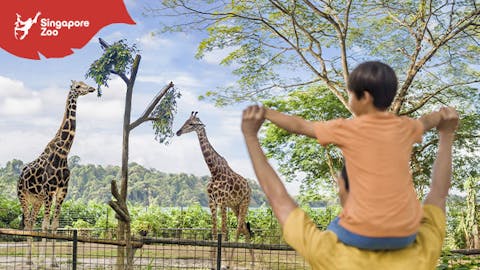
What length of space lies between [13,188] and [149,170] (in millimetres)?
8725

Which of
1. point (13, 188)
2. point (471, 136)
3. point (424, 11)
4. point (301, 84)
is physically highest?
point (424, 11)

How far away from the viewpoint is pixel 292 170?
15.5 metres

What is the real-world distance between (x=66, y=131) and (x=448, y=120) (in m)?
8.03

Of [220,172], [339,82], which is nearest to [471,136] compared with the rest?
[339,82]

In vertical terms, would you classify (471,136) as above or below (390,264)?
above

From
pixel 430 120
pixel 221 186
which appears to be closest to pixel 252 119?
pixel 430 120

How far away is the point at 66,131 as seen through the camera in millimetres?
8766

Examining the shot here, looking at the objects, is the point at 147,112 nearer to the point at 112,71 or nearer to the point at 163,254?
the point at 112,71

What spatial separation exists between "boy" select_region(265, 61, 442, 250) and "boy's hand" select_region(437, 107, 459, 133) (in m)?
0.19

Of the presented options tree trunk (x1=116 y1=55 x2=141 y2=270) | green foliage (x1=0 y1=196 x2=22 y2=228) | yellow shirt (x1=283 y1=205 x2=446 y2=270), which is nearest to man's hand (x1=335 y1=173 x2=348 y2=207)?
yellow shirt (x1=283 y1=205 x2=446 y2=270)

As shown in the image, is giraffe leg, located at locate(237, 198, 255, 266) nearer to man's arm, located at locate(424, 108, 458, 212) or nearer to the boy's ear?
man's arm, located at locate(424, 108, 458, 212)

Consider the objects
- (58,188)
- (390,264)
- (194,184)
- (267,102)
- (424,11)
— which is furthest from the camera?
(194,184)

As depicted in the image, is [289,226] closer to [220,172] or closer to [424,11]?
[220,172]

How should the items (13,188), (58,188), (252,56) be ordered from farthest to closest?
(13,188) < (252,56) < (58,188)
